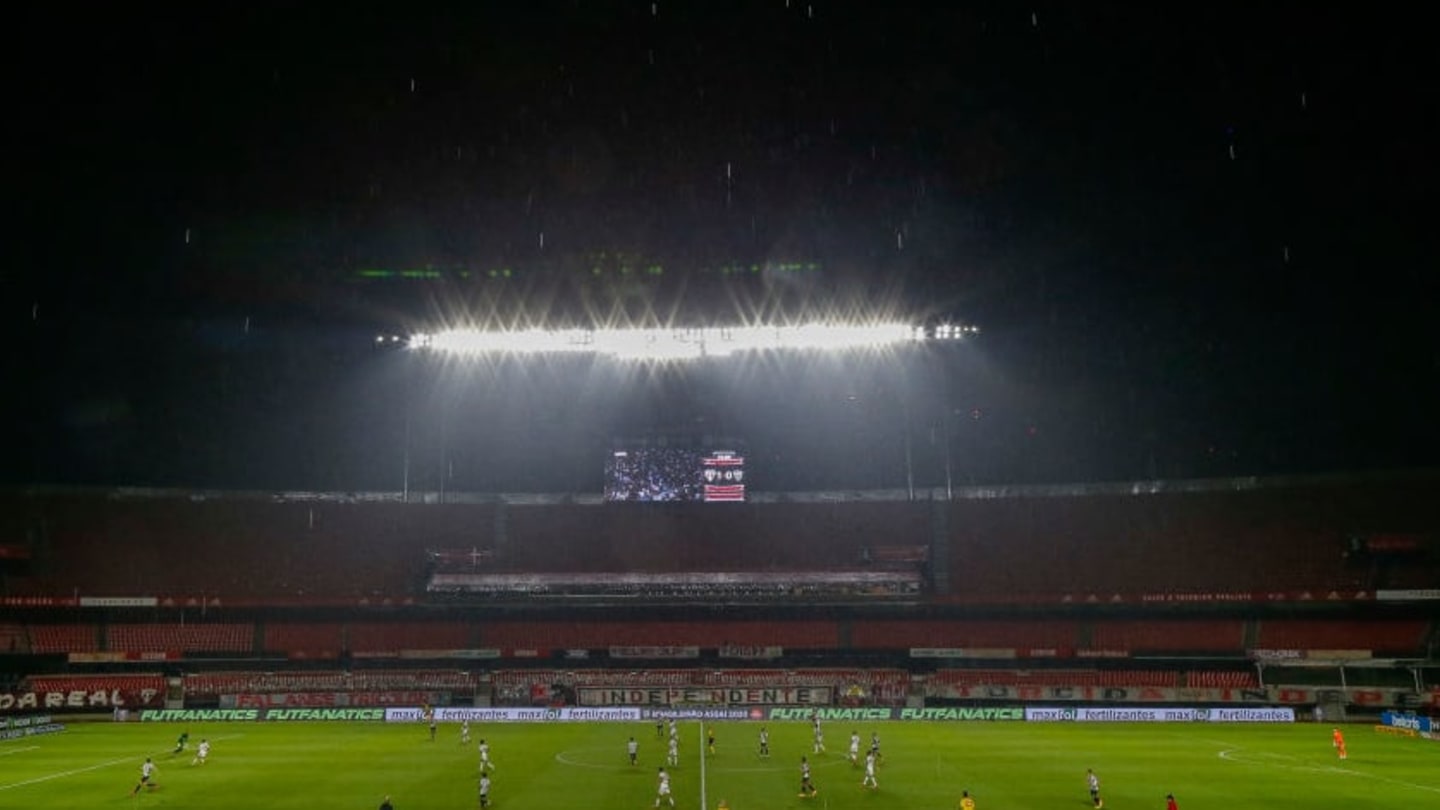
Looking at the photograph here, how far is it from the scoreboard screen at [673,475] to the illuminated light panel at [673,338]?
27.4ft

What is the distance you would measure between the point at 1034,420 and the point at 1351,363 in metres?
18.5

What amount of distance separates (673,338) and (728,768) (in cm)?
2406

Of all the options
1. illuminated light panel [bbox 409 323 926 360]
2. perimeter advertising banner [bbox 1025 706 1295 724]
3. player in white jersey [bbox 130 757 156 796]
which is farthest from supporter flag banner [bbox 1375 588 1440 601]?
player in white jersey [bbox 130 757 156 796]

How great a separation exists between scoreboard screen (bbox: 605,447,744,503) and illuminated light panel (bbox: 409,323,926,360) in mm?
8365

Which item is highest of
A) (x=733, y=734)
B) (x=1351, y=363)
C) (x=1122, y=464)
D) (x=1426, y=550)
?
(x=1351, y=363)

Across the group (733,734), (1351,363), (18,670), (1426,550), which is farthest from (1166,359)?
(18,670)

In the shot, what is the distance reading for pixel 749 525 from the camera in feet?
214

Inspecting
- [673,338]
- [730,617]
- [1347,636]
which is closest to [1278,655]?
[1347,636]

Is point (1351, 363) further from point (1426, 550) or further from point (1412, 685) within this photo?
point (1412, 685)

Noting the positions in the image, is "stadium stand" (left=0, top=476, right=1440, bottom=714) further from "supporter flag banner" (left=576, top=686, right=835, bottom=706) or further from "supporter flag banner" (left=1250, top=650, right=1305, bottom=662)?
"supporter flag banner" (left=576, top=686, right=835, bottom=706)

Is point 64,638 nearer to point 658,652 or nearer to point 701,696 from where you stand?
point 658,652

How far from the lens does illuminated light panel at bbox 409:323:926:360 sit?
171 feet

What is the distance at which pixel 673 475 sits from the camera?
2356 inches

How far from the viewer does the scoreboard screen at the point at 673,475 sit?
59.7 meters
